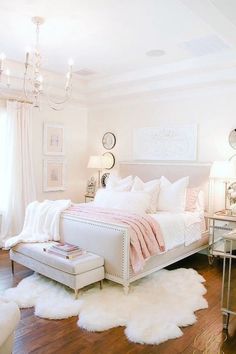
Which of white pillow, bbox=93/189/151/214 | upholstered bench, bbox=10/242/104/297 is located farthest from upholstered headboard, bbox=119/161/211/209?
upholstered bench, bbox=10/242/104/297

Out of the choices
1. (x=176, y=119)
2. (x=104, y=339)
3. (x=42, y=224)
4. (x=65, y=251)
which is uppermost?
(x=176, y=119)

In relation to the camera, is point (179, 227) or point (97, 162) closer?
point (179, 227)

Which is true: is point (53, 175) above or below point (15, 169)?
below

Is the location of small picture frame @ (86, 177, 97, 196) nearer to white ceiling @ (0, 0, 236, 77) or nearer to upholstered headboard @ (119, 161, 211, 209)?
upholstered headboard @ (119, 161, 211, 209)

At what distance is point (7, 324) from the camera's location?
1.72 m

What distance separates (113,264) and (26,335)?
1107 mm

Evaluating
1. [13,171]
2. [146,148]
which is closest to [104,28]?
[146,148]

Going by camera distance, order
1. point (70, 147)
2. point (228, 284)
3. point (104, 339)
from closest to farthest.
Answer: point (104, 339) < point (228, 284) < point (70, 147)

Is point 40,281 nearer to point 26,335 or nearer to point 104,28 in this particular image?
point 26,335

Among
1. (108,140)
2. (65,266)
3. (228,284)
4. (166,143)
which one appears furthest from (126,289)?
(108,140)

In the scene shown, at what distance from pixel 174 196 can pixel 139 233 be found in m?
1.29

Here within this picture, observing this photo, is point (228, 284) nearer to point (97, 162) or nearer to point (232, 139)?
point (232, 139)

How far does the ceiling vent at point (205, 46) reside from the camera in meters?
3.63

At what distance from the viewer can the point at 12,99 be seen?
5.02 metres
